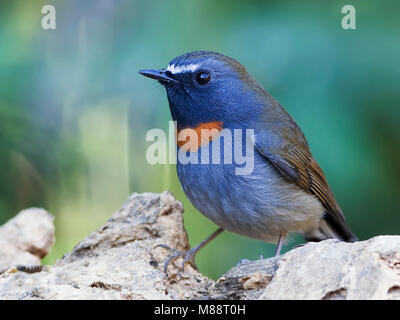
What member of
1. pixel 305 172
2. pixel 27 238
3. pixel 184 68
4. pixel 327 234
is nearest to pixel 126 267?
pixel 27 238

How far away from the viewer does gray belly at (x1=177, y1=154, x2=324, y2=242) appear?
382 centimetres

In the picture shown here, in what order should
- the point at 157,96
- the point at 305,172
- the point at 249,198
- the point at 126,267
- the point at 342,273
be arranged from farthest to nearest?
the point at 157,96
the point at 305,172
the point at 249,198
the point at 126,267
the point at 342,273

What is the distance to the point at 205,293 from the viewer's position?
2914 millimetres

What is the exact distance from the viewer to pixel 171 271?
135 inches

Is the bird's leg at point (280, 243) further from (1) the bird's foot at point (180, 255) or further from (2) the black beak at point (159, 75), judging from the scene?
(2) the black beak at point (159, 75)

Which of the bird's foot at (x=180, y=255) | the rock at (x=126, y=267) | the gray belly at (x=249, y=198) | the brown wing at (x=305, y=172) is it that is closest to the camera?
the rock at (x=126, y=267)

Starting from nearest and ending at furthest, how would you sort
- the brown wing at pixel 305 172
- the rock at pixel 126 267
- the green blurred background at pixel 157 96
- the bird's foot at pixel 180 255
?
1. the rock at pixel 126 267
2. the bird's foot at pixel 180 255
3. the brown wing at pixel 305 172
4. the green blurred background at pixel 157 96

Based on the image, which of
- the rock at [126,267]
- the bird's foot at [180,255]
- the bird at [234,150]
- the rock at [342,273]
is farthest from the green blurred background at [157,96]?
the rock at [342,273]

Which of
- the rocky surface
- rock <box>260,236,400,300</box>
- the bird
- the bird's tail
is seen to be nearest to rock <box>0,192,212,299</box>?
the rocky surface

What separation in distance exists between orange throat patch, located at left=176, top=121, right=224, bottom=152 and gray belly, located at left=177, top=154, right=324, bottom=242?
125 mm

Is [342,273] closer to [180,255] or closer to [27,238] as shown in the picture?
[180,255]

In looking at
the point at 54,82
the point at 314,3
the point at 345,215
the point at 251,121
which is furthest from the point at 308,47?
the point at 54,82

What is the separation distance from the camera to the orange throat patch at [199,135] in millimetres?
3906

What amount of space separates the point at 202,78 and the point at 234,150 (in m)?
0.52
